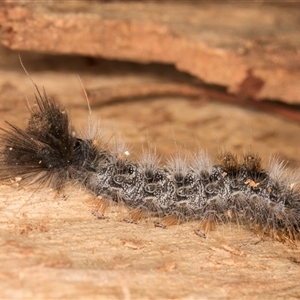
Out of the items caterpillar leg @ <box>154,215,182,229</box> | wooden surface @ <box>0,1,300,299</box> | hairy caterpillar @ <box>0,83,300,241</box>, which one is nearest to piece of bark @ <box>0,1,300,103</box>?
wooden surface @ <box>0,1,300,299</box>

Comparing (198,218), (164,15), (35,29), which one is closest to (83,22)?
(35,29)

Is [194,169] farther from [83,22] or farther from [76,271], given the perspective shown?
[83,22]

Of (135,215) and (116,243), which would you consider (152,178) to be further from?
(116,243)

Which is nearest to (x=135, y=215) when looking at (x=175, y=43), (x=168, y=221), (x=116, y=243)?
(x=168, y=221)

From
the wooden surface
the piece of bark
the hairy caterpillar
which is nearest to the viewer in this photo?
the wooden surface

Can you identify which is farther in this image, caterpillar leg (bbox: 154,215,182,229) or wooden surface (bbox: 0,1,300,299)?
caterpillar leg (bbox: 154,215,182,229)

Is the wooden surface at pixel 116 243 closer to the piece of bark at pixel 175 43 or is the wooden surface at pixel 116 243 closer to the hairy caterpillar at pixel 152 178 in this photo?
the hairy caterpillar at pixel 152 178

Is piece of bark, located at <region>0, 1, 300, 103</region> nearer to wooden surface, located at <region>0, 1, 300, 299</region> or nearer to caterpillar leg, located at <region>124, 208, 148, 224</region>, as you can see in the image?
wooden surface, located at <region>0, 1, 300, 299</region>

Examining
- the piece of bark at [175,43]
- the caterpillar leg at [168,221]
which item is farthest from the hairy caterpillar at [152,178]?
the piece of bark at [175,43]
